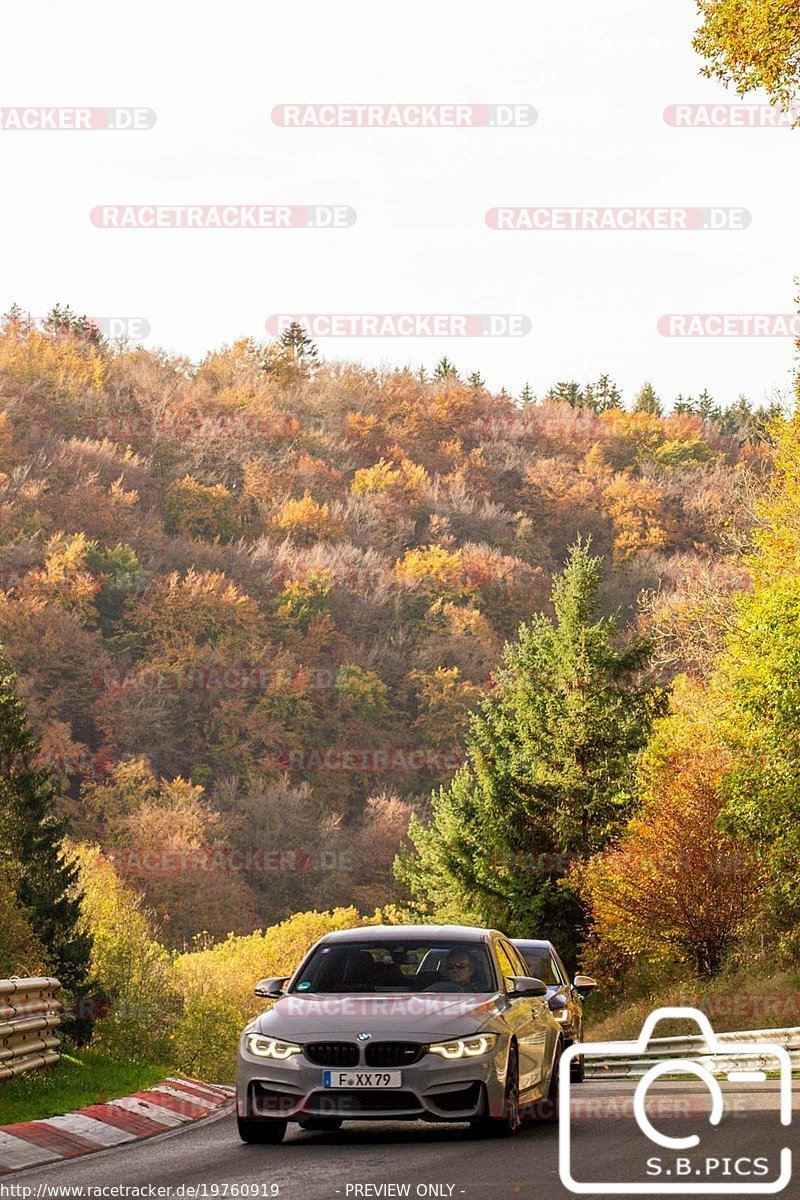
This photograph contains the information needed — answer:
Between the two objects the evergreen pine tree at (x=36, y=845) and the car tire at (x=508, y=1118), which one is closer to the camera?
the car tire at (x=508, y=1118)

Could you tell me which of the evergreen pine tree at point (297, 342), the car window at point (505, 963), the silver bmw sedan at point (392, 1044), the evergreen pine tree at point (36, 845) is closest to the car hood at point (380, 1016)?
the silver bmw sedan at point (392, 1044)

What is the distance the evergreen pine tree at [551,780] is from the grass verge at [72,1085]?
99.0ft

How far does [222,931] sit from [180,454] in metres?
71.9

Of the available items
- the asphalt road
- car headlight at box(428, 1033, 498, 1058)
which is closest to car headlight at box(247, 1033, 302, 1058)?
the asphalt road

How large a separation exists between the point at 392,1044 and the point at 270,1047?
88 cm

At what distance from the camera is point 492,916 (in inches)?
1956

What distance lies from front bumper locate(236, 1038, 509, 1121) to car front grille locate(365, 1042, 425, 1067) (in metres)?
0.07

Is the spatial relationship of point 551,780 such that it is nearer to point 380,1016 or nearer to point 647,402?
point 380,1016

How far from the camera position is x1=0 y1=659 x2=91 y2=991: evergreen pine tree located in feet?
184

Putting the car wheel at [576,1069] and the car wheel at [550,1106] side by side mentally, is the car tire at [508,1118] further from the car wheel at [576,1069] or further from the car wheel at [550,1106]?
the car wheel at [576,1069]

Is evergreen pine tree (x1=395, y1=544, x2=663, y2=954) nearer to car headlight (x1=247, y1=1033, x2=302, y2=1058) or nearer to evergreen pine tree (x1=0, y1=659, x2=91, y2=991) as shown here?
evergreen pine tree (x1=0, y1=659, x2=91, y2=991)

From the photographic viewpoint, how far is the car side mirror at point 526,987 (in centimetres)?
1263

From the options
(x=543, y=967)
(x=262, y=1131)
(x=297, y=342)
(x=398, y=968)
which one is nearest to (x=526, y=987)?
(x=398, y=968)

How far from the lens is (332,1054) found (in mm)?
11469
